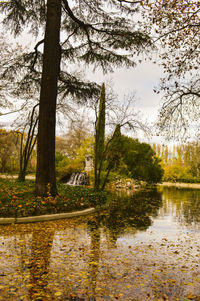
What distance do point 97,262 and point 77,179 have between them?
22.7 meters

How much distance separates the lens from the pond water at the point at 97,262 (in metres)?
3.48

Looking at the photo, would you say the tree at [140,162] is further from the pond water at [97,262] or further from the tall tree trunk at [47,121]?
the pond water at [97,262]

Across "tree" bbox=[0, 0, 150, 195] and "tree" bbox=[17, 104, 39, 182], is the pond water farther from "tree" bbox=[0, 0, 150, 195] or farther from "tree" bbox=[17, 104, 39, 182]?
"tree" bbox=[17, 104, 39, 182]

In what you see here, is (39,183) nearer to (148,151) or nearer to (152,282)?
(152,282)

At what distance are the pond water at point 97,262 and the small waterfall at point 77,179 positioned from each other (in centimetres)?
1869

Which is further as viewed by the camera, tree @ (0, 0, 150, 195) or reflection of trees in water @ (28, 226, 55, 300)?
tree @ (0, 0, 150, 195)

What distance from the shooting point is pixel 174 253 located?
18.0ft

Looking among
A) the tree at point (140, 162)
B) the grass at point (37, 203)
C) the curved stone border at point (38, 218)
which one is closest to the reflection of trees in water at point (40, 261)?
the curved stone border at point (38, 218)

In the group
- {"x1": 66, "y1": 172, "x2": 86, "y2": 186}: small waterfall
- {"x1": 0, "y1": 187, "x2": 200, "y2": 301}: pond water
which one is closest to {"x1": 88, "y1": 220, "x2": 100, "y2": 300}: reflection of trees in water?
{"x1": 0, "y1": 187, "x2": 200, "y2": 301}: pond water

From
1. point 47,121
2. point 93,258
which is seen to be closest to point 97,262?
point 93,258

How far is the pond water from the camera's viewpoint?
3482 millimetres

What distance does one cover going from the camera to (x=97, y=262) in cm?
465

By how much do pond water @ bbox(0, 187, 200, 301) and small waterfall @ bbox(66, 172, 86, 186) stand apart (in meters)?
18.7

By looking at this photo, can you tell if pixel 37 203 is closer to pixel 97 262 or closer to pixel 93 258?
pixel 93 258
